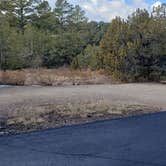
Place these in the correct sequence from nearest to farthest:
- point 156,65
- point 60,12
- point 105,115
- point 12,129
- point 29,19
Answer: point 12,129 → point 105,115 → point 156,65 → point 29,19 → point 60,12

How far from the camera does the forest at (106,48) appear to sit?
27516 millimetres

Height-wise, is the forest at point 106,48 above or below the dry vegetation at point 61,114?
above

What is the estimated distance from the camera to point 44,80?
2605 cm

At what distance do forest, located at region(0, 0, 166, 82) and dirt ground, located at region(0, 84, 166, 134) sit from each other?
5.92 m

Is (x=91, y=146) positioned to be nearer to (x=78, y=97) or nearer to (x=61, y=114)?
(x=61, y=114)

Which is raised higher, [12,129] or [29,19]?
[29,19]

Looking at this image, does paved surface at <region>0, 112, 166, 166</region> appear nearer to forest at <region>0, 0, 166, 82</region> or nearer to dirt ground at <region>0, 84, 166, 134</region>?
dirt ground at <region>0, 84, 166, 134</region>

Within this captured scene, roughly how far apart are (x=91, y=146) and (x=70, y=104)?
7260 mm

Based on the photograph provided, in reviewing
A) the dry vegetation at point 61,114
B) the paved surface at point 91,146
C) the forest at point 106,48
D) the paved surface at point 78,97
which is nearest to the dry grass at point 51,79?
the forest at point 106,48

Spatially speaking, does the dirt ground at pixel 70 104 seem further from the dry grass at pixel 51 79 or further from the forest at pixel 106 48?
the forest at pixel 106 48

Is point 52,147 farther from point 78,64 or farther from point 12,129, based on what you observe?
point 78,64

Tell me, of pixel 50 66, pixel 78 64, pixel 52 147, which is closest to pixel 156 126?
pixel 52 147

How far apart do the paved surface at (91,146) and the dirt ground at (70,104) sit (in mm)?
1799

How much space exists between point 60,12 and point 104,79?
1188 inches
